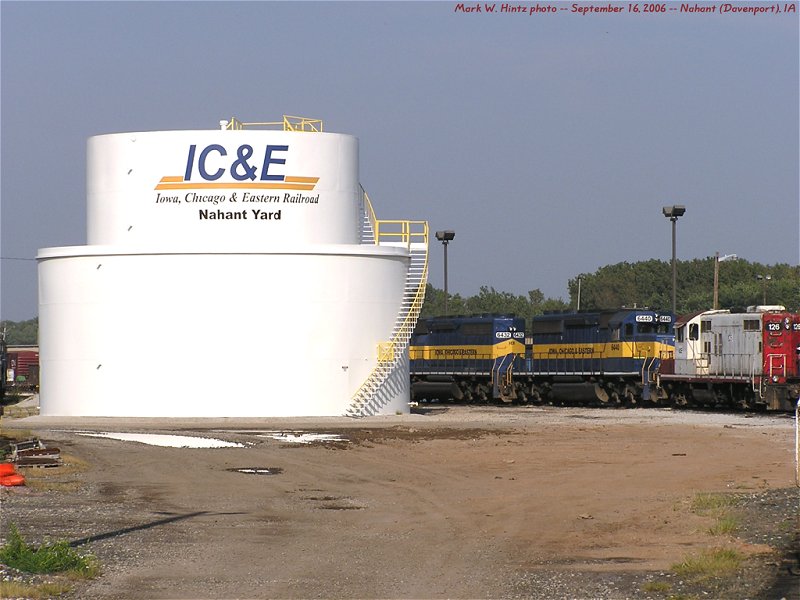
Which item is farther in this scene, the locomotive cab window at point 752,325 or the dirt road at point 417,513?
the locomotive cab window at point 752,325

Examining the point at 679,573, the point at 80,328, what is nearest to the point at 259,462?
the point at 679,573

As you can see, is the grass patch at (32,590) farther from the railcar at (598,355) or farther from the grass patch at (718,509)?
the railcar at (598,355)

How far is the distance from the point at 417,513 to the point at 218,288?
23.1 m

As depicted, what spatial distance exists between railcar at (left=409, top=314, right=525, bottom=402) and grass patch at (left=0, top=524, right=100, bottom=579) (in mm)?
42550

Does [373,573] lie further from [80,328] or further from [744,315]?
[744,315]

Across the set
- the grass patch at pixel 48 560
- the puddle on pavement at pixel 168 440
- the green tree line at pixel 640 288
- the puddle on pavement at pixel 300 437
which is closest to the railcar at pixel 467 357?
the puddle on pavement at pixel 300 437

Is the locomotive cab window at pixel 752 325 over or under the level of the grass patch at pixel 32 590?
over

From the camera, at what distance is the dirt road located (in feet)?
47.2

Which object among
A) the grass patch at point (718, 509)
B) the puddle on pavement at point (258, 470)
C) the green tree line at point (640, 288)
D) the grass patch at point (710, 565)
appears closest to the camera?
the grass patch at point (710, 565)

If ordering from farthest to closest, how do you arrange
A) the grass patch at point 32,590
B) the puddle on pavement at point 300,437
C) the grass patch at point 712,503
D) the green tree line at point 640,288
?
the green tree line at point 640,288 < the puddle on pavement at point 300,437 < the grass patch at point 712,503 < the grass patch at point 32,590

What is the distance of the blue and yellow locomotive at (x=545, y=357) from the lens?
51.5m

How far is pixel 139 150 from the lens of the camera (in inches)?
1699

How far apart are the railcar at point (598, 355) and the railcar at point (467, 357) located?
2.82ft

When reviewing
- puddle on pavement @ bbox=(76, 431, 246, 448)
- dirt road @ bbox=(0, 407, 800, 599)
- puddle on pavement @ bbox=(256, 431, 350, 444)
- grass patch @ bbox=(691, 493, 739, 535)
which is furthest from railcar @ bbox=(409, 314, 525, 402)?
grass patch @ bbox=(691, 493, 739, 535)
